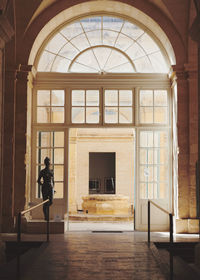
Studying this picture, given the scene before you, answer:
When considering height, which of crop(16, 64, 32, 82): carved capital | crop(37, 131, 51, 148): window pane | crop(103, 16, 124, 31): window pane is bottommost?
crop(37, 131, 51, 148): window pane

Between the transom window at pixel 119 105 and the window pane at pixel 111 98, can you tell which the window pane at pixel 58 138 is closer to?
the transom window at pixel 119 105

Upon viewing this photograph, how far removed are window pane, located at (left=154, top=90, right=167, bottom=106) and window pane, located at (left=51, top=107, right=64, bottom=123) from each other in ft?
7.42

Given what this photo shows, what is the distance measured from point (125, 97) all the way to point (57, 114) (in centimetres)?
168

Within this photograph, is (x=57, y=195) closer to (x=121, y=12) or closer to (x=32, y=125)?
(x=32, y=125)

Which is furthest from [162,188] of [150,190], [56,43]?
[56,43]

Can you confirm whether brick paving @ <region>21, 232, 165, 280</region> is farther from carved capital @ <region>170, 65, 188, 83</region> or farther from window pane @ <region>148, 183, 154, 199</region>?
carved capital @ <region>170, 65, 188, 83</region>

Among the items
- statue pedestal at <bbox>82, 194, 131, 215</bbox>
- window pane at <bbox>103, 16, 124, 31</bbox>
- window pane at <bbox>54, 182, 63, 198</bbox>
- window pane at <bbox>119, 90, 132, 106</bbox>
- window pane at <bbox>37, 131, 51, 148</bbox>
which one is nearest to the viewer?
window pane at <bbox>54, 182, 63, 198</bbox>

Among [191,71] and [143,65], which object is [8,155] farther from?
[191,71]

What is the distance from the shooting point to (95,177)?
18.2 m

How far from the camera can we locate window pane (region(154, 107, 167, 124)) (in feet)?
31.6

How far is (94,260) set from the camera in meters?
5.72

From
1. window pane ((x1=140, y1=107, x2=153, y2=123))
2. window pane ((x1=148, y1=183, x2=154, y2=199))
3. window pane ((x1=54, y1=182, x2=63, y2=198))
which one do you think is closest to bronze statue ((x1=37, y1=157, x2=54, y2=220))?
window pane ((x1=54, y1=182, x2=63, y2=198))

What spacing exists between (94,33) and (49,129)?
2578 millimetres

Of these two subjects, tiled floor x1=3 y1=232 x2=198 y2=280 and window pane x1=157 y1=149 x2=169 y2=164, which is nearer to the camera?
tiled floor x1=3 y1=232 x2=198 y2=280
